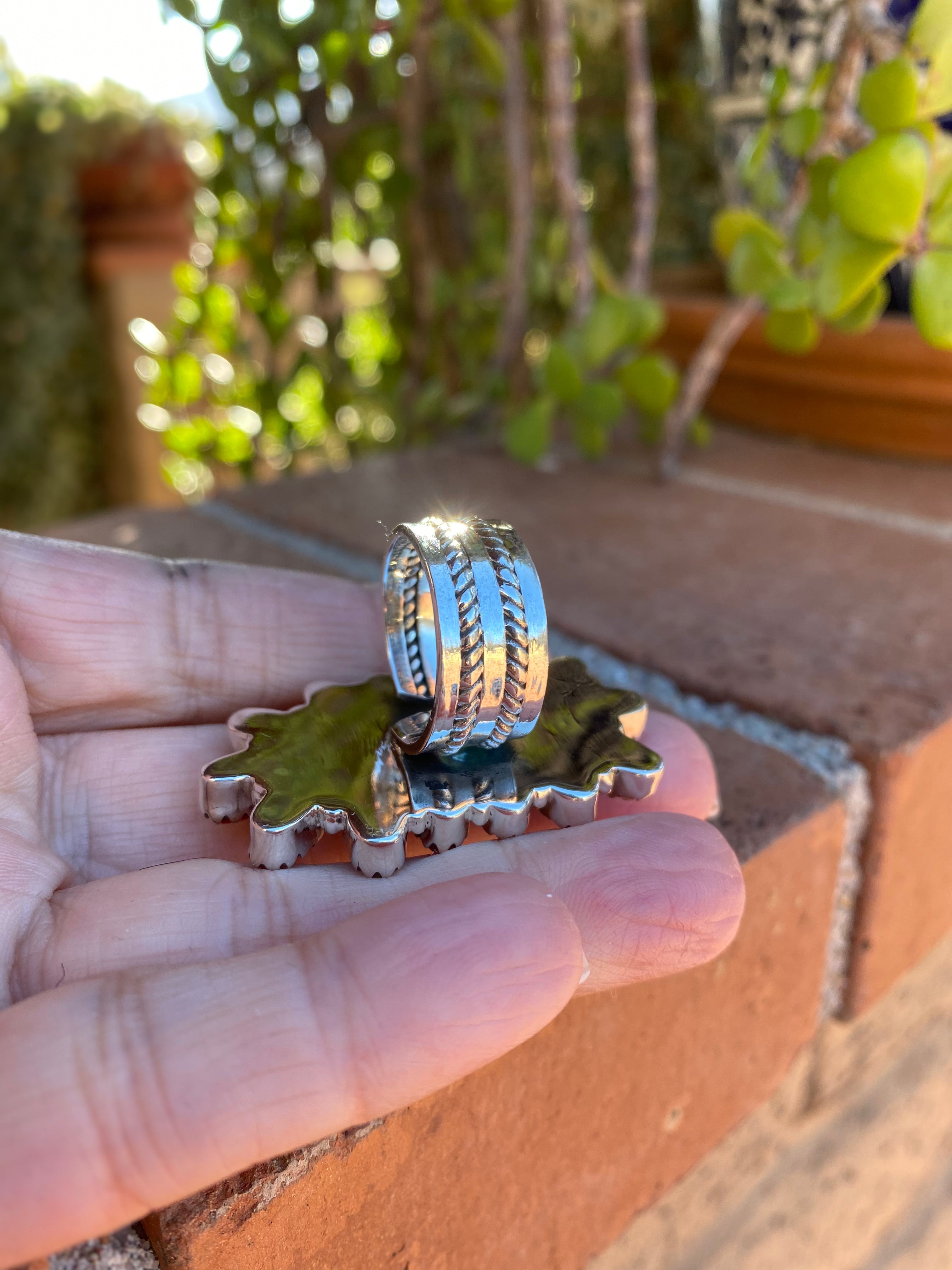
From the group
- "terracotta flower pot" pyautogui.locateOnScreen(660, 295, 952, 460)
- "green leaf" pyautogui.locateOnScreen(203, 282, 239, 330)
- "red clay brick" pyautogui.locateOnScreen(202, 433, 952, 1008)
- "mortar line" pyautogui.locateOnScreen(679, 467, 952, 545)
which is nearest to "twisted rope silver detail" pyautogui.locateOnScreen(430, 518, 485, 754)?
"red clay brick" pyautogui.locateOnScreen(202, 433, 952, 1008)

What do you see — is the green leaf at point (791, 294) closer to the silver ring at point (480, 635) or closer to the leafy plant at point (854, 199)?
the leafy plant at point (854, 199)

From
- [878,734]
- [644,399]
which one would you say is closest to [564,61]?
[644,399]

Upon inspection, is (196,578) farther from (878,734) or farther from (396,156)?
(396,156)

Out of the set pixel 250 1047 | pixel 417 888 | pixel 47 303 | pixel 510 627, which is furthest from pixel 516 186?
pixel 47 303

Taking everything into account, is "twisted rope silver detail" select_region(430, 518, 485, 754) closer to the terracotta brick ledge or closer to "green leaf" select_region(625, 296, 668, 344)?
the terracotta brick ledge

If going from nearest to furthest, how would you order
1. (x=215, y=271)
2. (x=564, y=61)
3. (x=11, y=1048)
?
1. (x=11, y=1048)
2. (x=564, y=61)
3. (x=215, y=271)
